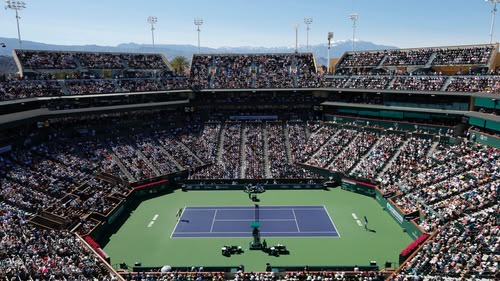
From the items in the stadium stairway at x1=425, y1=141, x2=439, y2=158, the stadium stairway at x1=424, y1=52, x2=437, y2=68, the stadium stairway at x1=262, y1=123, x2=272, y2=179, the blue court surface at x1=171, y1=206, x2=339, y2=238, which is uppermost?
the stadium stairway at x1=424, y1=52, x2=437, y2=68

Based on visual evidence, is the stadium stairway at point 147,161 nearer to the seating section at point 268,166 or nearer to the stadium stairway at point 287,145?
the seating section at point 268,166

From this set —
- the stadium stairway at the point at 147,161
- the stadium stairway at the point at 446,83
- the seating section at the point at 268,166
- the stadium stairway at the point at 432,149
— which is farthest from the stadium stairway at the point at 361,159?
the stadium stairway at the point at 147,161

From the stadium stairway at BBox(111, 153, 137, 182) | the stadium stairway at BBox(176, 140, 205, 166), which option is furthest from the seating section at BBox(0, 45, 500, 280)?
the stadium stairway at BBox(176, 140, 205, 166)

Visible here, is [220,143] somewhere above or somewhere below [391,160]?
above

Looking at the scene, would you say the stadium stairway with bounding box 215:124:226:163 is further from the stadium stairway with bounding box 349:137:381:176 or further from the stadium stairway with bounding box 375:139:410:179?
the stadium stairway with bounding box 375:139:410:179

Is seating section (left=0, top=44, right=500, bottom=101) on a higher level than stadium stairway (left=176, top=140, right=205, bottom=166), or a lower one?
higher

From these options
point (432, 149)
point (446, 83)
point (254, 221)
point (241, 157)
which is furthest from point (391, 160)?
point (254, 221)

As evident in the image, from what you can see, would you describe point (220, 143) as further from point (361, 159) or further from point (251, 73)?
point (361, 159)
